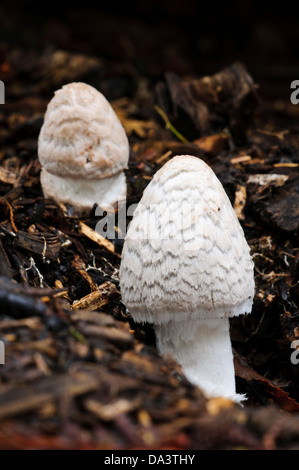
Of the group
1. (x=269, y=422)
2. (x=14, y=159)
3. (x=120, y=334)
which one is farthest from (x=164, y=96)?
(x=269, y=422)

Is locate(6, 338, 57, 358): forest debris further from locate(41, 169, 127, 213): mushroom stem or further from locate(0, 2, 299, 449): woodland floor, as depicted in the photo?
locate(41, 169, 127, 213): mushroom stem

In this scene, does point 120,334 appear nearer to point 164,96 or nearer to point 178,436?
point 178,436

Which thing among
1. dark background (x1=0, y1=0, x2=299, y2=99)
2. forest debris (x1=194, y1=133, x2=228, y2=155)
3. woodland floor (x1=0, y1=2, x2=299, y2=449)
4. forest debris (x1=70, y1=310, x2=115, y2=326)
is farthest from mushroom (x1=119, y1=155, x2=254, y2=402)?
dark background (x1=0, y1=0, x2=299, y2=99)

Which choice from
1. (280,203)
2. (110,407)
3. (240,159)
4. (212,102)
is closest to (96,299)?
(110,407)

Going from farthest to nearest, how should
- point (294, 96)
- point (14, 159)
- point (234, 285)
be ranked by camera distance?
point (294, 96)
point (14, 159)
point (234, 285)

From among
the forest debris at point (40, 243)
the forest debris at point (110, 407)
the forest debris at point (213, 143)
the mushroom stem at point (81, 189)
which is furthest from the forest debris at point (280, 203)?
the forest debris at point (110, 407)
